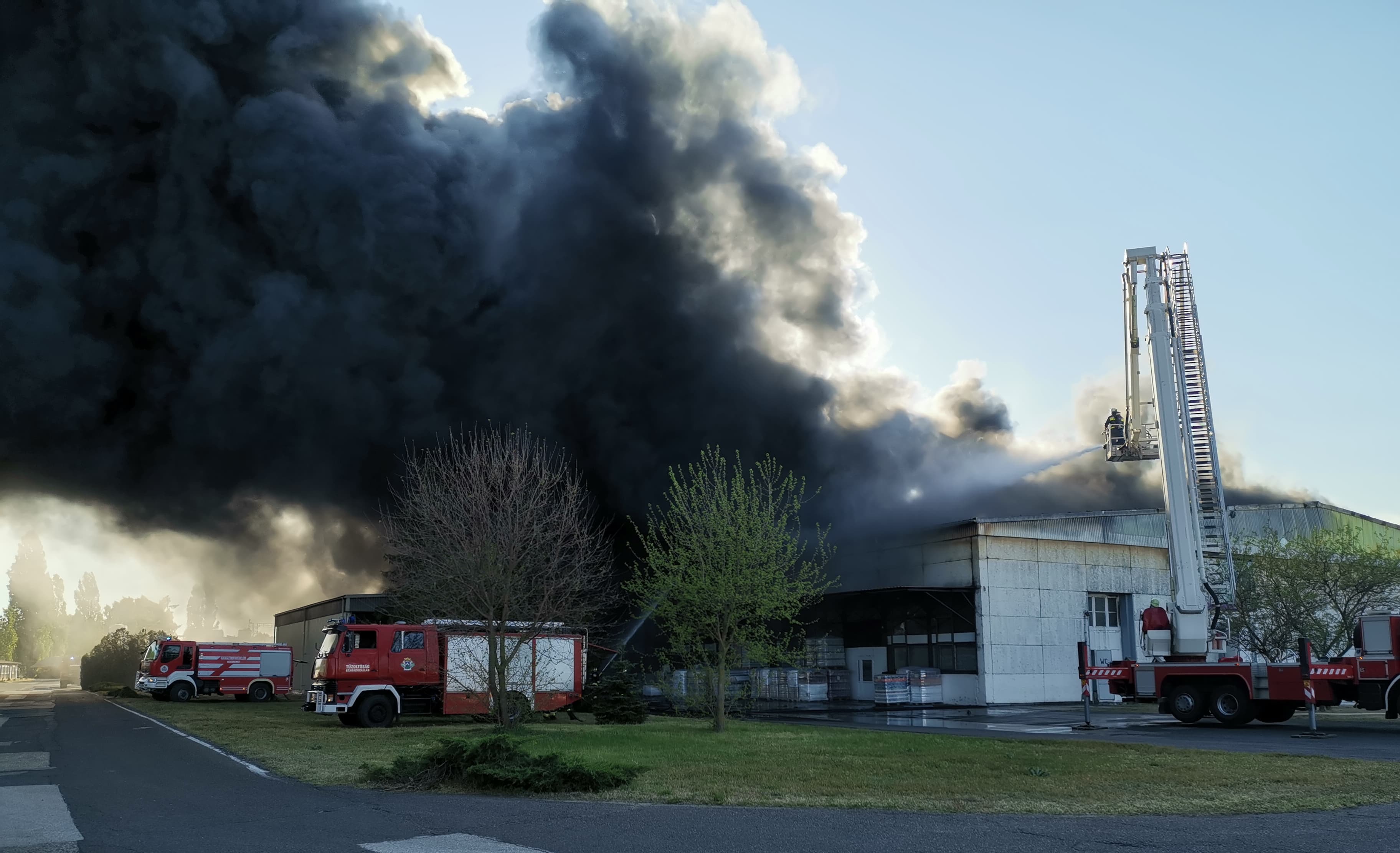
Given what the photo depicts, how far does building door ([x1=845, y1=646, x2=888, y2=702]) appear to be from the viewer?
40188 millimetres

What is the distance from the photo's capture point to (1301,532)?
43.8 meters

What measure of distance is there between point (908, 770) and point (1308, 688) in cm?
1173

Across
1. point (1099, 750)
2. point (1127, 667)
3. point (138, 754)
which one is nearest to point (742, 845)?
point (1099, 750)

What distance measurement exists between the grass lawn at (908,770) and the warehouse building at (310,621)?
64.6 ft

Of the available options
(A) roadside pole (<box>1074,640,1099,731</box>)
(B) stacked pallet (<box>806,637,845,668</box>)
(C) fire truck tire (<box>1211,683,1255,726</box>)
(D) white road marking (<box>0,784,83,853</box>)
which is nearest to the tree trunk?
(A) roadside pole (<box>1074,640,1099,731</box>)

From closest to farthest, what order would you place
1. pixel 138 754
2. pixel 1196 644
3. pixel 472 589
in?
pixel 138 754
pixel 472 589
pixel 1196 644

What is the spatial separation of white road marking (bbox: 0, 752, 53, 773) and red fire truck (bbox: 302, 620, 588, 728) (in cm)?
732

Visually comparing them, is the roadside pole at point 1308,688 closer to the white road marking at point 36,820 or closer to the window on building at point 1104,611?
the window on building at point 1104,611

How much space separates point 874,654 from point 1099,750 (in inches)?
949

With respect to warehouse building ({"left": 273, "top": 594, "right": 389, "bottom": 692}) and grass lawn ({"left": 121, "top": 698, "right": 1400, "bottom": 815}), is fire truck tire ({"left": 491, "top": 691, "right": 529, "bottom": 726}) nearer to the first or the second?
grass lawn ({"left": 121, "top": 698, "right": 1400, "bottom": 815})

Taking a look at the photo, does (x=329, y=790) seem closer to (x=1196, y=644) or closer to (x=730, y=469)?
(x=1196, y=644)

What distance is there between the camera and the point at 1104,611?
40.1m

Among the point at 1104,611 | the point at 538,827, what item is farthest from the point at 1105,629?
the point at 538,827

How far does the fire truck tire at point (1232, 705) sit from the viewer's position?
23969 millimetres
